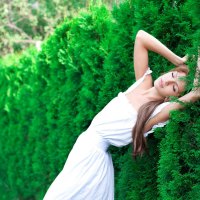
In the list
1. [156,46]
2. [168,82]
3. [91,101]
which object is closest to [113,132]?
A: [168,82]

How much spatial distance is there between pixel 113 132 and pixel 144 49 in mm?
751

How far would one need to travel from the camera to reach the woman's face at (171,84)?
4070 mm

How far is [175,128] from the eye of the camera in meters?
3.95

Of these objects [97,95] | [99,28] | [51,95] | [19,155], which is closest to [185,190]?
[97,95]

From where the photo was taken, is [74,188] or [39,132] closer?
[74,188]

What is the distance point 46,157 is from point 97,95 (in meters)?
2.50

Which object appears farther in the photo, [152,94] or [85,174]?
[85,174]

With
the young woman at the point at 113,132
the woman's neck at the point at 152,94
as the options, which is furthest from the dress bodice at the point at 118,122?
the woman's neck at the point at 152,94

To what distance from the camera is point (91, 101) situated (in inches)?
262

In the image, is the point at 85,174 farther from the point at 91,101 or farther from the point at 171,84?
the point at 91,101

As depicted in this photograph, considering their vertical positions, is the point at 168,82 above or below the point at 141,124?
above

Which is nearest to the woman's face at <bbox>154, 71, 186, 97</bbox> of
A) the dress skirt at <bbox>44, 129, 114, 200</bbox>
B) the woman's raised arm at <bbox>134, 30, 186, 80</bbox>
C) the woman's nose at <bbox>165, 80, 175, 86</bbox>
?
the woman's nose at <bbox>165, 80, 175, 86</bbox>

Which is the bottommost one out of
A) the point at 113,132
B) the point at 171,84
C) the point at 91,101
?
the point at 113,132

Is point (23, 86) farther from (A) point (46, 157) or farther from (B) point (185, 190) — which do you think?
(B) point (185, 190)
